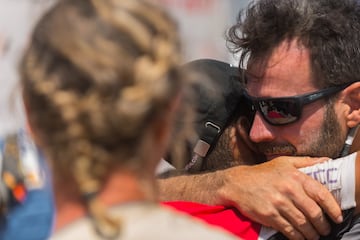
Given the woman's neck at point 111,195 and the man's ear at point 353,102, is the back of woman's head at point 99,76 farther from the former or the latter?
the man's ear at point 353,102

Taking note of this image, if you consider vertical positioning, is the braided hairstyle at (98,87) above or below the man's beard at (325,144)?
above

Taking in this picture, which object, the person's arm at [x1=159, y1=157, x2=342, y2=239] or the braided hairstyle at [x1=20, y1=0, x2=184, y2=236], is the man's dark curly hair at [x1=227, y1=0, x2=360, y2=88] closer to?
the person's arm at [x1=159, y1=157, x2=342, y2=239]

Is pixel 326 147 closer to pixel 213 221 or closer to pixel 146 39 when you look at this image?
pixel 213 221

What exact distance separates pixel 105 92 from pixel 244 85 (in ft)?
4.53

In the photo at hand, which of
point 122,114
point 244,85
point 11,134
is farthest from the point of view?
point 244,85

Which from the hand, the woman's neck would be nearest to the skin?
the hand

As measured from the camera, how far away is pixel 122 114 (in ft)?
3.01

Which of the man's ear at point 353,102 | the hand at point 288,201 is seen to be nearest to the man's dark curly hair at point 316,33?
the man's ear at point 353,102

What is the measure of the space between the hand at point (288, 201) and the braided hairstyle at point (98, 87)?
3.15ft

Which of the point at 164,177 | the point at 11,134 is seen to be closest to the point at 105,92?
the point at 11,134

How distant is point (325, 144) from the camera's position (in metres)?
2.10

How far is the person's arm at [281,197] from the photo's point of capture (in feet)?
6.07

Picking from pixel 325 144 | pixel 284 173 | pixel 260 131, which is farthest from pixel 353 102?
pixel 284 173

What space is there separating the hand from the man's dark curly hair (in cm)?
34
